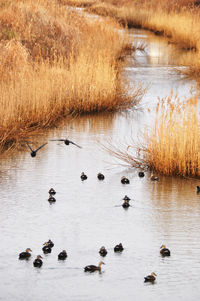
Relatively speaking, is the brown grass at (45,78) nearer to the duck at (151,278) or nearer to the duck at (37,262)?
the duck at (37,262)

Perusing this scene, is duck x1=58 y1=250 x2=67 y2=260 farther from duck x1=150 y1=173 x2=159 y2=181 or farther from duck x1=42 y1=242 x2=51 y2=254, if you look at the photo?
duck x1=150 y1=173 x2=159 y2=181

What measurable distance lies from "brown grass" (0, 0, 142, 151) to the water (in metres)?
0.57

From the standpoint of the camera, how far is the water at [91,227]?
4.71 metres

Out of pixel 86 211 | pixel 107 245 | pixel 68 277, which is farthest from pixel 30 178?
pixel 68 277

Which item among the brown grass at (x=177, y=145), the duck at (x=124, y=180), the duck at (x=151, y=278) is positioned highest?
the brown grass at (x=177, y=145)

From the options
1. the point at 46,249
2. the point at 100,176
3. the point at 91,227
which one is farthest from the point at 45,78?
the point at 46,249

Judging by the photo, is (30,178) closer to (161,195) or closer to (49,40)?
(161,195)

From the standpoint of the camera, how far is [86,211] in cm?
642

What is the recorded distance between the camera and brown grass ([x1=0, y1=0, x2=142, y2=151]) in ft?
31.2

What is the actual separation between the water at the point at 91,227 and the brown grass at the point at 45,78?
0.57m

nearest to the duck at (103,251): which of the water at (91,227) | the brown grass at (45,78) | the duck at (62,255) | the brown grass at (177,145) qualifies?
the water at (91,227)

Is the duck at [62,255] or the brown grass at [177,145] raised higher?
the brown grass at [177,145]

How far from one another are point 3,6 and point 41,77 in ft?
17.5

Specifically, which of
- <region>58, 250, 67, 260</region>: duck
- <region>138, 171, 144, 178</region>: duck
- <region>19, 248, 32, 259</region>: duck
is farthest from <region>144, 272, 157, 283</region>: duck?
<region>138, 171, 144, 178</region>: duck
